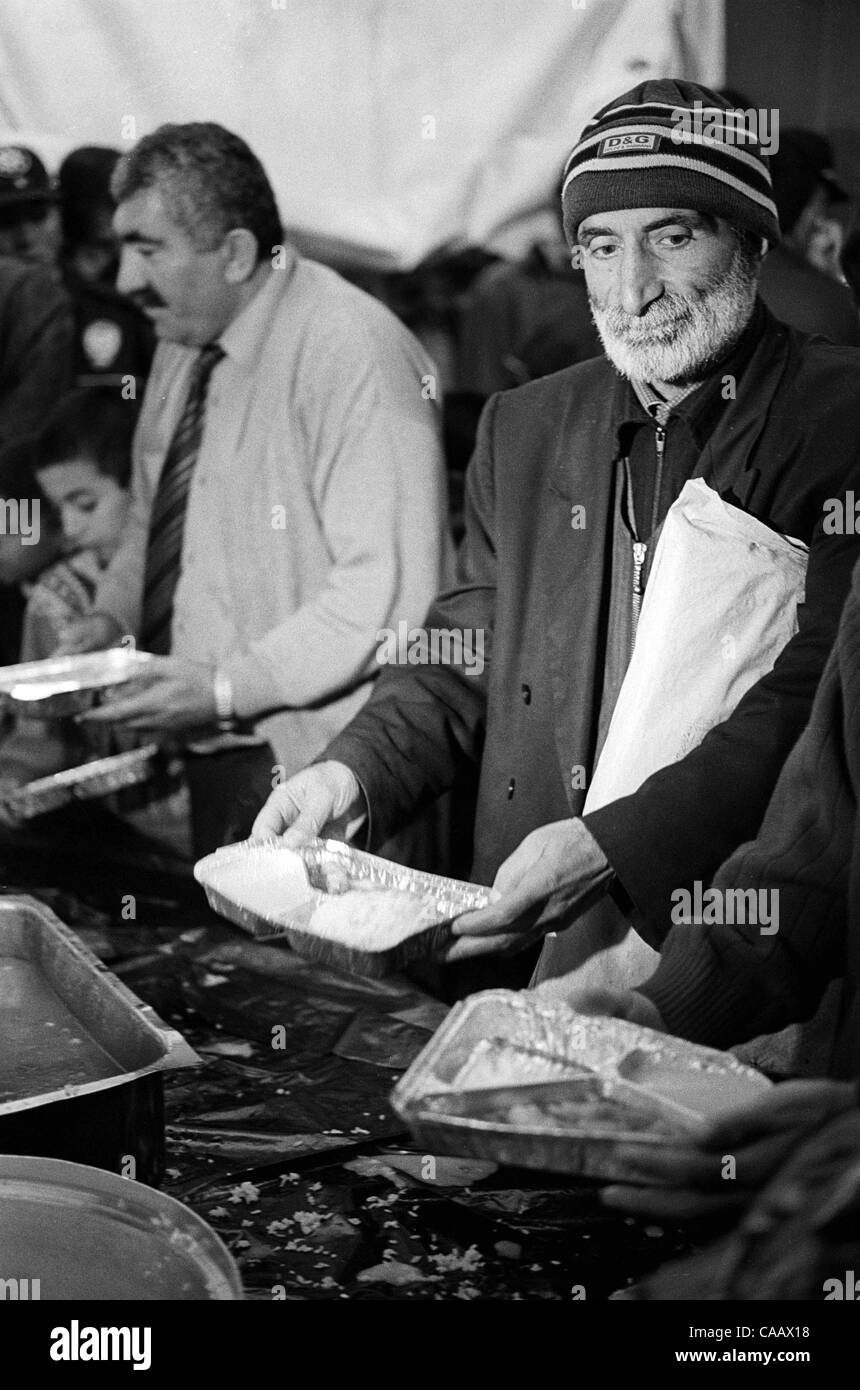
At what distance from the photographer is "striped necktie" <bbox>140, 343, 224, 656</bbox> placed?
3.14m

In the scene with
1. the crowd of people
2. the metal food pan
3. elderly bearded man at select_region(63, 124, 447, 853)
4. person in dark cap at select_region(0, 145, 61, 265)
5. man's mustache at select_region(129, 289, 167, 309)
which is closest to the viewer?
the metal food pan

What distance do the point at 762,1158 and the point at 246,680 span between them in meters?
2.02

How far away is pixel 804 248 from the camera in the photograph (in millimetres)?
2396

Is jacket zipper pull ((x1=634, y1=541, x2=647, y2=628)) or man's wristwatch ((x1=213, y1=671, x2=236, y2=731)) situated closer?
jacket zipper pull ((x1=634, y1=541, x2=647, y2=628))

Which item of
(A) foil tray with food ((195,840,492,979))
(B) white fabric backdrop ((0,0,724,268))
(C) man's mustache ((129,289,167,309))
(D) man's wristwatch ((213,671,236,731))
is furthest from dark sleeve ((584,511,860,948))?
(C) man's mustache ((129,289,167,309))

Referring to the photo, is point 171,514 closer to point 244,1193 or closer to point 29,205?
point 29,205

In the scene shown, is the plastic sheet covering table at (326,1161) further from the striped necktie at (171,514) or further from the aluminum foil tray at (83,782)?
the striped necktie at (171,514)

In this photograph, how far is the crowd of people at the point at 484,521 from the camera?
1779mm

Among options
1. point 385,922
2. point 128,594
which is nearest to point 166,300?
point 128,594

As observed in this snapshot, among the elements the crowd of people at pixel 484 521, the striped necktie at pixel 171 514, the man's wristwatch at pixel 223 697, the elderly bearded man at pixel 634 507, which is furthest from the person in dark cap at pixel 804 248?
the man's wristwatch at pixel 223 697

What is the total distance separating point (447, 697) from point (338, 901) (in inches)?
18.5

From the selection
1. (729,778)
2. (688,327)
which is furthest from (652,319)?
(729,778)

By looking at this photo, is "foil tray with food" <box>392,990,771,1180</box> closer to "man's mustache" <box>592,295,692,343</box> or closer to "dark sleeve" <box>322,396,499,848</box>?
"dark sleeve" <box>322,396,499,848</box>
